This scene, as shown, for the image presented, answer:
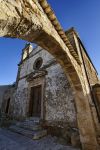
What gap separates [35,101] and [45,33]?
596cm

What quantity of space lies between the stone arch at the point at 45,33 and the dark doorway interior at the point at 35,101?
330 cm

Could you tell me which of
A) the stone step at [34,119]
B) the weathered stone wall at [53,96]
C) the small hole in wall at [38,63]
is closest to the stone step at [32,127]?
the stone step at [34,119]

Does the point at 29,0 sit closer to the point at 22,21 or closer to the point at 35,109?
the point at 22,21

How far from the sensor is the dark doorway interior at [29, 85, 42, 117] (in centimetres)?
735

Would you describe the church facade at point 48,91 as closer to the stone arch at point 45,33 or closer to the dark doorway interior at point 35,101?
the dark doorway interior at point 35,101

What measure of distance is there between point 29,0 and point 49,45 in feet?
4.00

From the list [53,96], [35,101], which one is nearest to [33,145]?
[53,96]

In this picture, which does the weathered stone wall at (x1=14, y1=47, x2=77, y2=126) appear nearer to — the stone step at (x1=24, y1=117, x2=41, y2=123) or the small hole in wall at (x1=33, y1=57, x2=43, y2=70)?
the small hole in wall at (x1=33, y1=57, x2=43, y2=70)

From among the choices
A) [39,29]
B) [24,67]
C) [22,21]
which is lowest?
[22,21]

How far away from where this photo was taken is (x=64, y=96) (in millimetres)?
5668

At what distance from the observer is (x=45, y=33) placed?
235cm

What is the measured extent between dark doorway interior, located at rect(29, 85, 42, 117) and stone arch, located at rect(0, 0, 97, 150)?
3.30 m

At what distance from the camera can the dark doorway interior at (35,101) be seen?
7.35 meters

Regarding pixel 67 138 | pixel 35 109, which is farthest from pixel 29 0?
pixel 35 109
